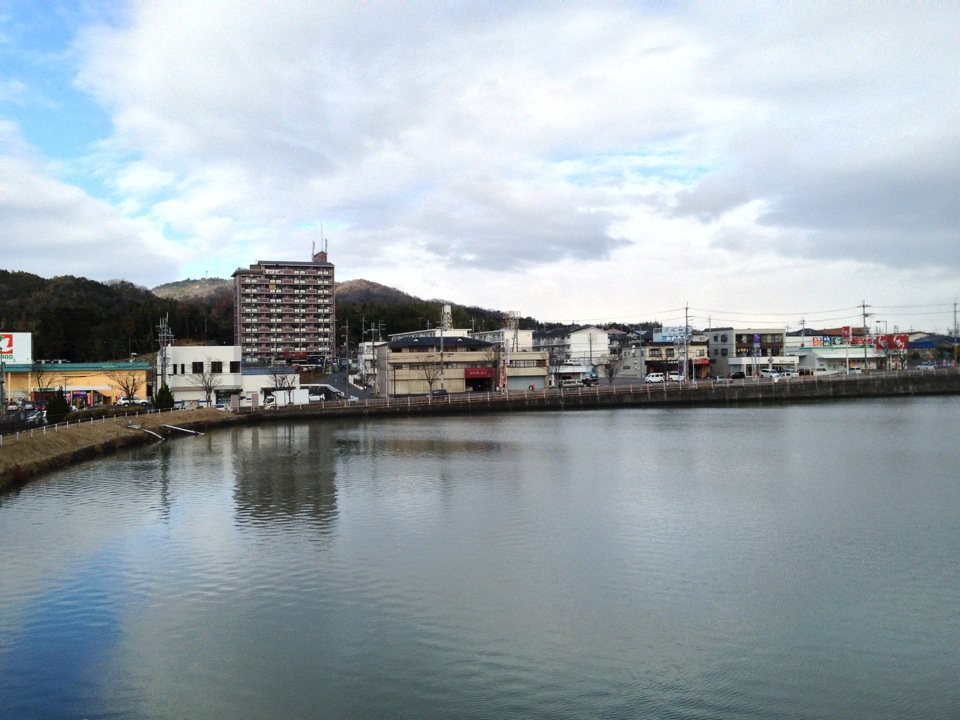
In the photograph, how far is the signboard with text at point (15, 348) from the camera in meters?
33.3

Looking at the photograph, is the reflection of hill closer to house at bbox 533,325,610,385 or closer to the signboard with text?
the signboard with text

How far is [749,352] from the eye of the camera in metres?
56.6

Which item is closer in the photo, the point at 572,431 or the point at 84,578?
the point at 84,578

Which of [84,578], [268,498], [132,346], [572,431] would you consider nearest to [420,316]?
[132,346]

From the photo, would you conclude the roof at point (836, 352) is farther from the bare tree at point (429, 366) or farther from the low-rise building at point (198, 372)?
the low-rise building at point (198, 372)

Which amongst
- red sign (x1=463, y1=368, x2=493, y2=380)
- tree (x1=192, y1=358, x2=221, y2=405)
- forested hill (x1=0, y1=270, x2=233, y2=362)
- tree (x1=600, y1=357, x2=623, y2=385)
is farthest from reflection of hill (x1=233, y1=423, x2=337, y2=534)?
tree (x1=600, y1=357, x2=623, y2=385)

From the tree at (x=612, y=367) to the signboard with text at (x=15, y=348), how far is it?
35.7 meters

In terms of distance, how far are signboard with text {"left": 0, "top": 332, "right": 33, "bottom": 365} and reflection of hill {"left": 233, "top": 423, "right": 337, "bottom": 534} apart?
13.0 metres

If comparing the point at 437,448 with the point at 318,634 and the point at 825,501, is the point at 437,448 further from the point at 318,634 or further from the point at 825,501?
the point at 318,634

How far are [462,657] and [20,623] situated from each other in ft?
15.7

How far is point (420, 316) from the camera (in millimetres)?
80188

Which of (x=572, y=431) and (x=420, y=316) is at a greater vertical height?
(x=420, y=316)

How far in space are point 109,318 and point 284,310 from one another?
67.7 ft

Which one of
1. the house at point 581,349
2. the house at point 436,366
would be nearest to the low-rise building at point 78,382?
the house at point 436,366
